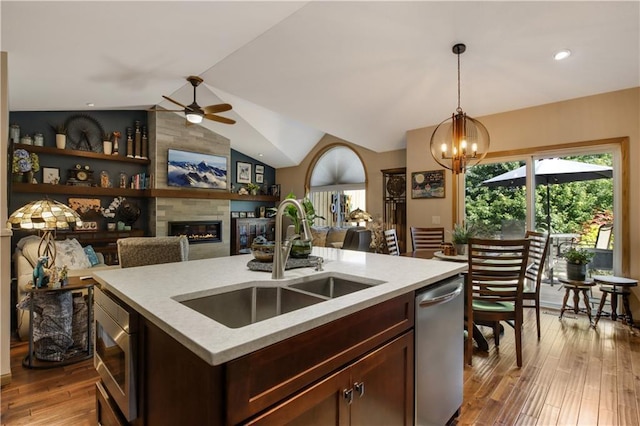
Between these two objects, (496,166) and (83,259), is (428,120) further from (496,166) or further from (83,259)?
(83,259)

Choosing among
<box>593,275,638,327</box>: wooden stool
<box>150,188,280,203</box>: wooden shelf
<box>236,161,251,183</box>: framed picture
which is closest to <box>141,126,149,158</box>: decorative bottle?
<box>150,188,280,203</box>: wooden shelf

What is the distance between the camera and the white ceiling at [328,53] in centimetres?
246

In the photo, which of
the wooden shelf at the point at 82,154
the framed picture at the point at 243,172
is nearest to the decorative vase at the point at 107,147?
the wooden shelf at the point at 82,154

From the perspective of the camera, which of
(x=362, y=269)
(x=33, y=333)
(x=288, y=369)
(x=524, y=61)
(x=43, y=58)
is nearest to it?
(x=288, y=369)

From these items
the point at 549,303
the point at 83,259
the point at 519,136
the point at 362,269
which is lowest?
the point at 549,303

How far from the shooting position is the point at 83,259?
13.3 ft

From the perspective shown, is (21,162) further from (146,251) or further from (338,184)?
(338,184)

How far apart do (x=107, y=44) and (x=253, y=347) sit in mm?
3173

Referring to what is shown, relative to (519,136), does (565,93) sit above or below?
above

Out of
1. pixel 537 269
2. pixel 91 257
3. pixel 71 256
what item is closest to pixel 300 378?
pixel 537 269

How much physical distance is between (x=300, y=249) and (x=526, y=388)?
189 centimetres

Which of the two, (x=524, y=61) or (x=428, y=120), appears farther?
(x=428, y=120)

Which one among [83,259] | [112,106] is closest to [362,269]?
[83,259]

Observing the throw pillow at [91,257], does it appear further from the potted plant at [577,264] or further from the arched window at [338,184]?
the potted plant at [577,264]
